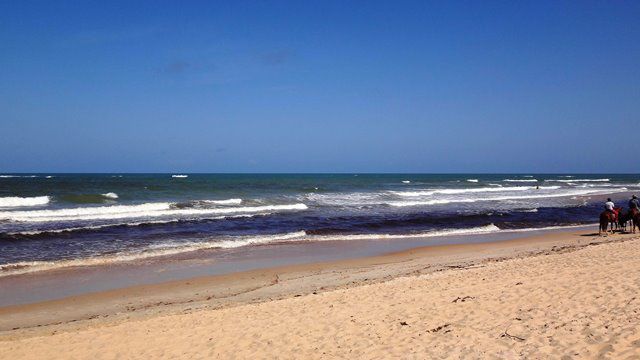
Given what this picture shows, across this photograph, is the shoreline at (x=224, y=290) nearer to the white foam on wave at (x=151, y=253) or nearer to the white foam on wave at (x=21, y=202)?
the white foam on wave at (x=151, y=253)

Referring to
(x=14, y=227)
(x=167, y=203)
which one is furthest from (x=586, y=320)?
(x=167, y=203)

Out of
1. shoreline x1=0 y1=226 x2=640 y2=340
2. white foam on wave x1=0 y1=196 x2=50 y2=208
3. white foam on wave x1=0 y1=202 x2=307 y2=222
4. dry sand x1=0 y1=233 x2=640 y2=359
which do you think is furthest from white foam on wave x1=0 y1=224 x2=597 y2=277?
white foam on wave x1=0 y1=196 x2=50 y2=208

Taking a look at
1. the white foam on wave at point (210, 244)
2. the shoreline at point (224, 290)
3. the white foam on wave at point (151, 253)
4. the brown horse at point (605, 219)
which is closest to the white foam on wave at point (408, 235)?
the white foam on wave at point (210, 244)

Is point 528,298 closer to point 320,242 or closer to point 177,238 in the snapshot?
point 320,242

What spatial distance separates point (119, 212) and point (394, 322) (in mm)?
24358

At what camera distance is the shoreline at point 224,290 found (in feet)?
29.5

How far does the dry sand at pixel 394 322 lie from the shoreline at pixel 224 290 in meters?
0.08

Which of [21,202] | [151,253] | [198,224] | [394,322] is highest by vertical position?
[21,202]

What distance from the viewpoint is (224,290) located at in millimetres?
11047

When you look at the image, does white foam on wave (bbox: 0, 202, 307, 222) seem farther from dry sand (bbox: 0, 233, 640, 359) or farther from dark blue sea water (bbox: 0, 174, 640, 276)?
dry sand (bbox: 0, 233, 640, 359)

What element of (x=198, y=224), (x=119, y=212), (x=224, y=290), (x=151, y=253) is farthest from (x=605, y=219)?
(x=119, y=212)

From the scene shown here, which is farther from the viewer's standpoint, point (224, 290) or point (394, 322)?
→ point (224, 290)

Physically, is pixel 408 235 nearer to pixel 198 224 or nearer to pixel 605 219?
pixel 605 219

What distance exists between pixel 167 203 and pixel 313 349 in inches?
1117
